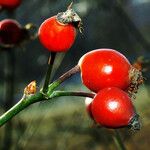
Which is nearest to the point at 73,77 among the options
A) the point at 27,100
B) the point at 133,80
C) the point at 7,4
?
the point at 7,4

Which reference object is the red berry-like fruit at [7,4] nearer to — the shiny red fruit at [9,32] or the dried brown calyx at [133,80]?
the shiny red fruit at [9,32]

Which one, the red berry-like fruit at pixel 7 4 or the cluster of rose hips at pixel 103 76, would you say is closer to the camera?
the cluster of rose hips at pixel 103 76

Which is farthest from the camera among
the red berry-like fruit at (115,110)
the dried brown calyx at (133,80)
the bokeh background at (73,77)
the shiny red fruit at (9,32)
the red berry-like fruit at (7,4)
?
the bokeh background at (73,77)

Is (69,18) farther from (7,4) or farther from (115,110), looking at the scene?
(7,4)

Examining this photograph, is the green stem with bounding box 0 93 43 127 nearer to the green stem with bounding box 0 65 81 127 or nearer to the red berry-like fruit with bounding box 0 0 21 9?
the green stem with bounding box 0 65 81 127

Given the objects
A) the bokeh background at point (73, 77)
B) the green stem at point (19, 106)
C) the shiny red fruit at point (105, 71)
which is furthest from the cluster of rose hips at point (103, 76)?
the bokeh background at point (73, 77)

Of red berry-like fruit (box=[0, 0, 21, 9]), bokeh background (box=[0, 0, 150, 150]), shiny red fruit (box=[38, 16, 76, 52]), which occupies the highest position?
shiny red fruit (box=[38, 16, 76, 52])

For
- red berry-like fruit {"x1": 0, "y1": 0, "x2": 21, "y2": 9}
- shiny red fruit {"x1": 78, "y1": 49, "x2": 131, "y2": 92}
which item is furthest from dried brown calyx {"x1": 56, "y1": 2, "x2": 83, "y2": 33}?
red berry-like fruit {"x1": 0, "y1": 0, "x2": 21, "y2": 9}
